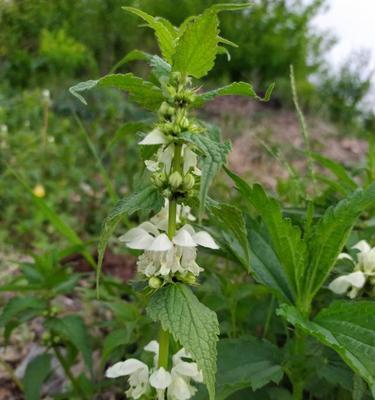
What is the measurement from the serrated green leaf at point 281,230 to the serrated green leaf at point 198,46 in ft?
0.69

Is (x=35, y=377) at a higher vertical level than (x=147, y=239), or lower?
lower

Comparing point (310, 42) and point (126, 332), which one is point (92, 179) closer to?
point (126, 332)

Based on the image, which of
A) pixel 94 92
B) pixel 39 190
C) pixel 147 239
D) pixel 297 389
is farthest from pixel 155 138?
pixel 94 92

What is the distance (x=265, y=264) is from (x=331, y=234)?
0.18 meters

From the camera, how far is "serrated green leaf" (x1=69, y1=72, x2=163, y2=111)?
76 cm

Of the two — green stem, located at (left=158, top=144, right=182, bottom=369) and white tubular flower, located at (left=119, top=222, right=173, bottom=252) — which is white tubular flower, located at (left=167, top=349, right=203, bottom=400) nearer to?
green stem, located at (left=158, top=144, right=182, bottom=369)

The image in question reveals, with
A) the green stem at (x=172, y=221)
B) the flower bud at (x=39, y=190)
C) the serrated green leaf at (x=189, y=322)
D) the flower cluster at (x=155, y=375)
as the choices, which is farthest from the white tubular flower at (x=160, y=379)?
the flower bud at (x=39, y=190)

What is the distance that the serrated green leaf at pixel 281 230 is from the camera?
3.11 ft

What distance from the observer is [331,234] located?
98 centimetres

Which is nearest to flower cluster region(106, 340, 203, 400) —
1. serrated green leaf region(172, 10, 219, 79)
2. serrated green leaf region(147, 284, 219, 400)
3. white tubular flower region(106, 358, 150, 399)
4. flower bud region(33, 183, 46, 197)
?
white tubular flower region(106, 358, 150, 399)

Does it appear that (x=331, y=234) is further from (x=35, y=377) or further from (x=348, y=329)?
(x=35, y=377)

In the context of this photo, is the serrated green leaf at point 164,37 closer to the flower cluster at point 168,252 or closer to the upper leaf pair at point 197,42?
the upper leaf pair at point 197,42

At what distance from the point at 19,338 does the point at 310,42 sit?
5.75m

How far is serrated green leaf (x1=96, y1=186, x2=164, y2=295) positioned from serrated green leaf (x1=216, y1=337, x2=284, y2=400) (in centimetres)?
32
